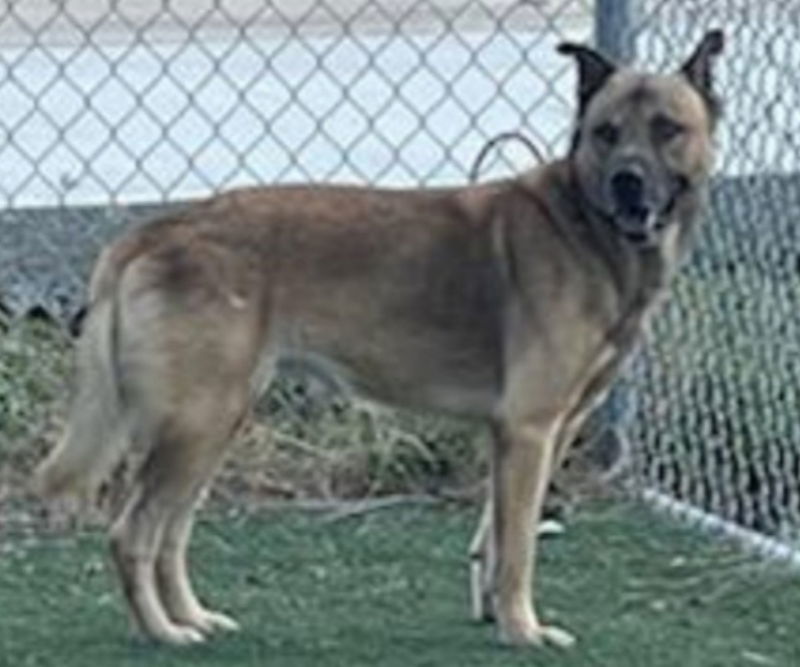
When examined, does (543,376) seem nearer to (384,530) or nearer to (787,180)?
(384,530)

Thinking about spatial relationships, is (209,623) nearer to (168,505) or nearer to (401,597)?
(168,505)

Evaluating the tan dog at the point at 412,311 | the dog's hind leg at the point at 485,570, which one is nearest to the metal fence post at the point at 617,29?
the tan dog at the point at 412,311

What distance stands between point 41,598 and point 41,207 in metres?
2.52

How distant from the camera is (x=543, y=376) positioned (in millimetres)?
6105

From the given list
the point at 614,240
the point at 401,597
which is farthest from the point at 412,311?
the point at 401,597

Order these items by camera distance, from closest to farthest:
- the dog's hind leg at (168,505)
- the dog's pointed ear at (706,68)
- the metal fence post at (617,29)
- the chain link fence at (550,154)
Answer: the dog's hind leg at (168,505), the dog's pointed ear at (706,68), the chain link fence at (550,154), the metal fence post at (617,29)

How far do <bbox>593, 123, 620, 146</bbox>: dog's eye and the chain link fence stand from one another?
3.63ft

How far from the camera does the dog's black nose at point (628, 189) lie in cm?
598

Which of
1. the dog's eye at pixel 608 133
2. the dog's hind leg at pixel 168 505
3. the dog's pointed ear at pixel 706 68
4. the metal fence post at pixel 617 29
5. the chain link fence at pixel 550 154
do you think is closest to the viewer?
the dog's hind leg at pixel 168 505

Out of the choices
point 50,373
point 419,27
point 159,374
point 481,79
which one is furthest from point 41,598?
point 419,27

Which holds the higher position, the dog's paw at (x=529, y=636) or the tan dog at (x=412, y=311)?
the tan dog at (x=412, y=311)

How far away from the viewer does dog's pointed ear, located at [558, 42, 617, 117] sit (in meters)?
6.16

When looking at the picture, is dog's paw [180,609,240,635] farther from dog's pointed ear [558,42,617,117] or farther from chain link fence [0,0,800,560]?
chain link fence [0,0,800,560]

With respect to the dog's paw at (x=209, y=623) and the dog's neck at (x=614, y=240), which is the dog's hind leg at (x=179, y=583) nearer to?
the dog's paw at (x=209, y=623)
